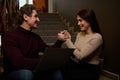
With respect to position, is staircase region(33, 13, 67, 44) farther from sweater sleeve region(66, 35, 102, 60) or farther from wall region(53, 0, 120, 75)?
sweater sleeve region(66, 35, 102, 60)

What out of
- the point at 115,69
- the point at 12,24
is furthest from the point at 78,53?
the point at 12,24

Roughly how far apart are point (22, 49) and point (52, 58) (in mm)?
288

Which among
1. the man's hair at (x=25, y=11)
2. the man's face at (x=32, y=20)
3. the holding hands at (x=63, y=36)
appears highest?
the man's hair at (x=25, y=11)

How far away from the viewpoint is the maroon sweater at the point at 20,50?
6.31 feet

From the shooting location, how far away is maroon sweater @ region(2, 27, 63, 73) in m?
1.92

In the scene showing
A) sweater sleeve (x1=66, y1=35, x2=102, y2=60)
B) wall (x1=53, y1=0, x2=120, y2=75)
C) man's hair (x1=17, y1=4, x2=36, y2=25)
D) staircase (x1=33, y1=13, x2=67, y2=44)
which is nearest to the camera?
man's hair (x1=17, y1=4, x2=36, y2=25)

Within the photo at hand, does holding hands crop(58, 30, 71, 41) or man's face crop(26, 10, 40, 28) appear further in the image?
holding hands crop(58, 30, 71, 41)

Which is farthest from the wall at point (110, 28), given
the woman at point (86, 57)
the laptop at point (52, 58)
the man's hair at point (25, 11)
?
the man's hair at point (25, 11)

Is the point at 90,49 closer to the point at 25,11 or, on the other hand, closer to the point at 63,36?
the point at 63,36

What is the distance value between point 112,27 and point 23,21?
53.4 inches

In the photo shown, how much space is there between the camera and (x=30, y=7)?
211 cm

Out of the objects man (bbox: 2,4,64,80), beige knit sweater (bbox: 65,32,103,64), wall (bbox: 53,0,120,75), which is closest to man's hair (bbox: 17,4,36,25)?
man (bbox: 2,4,64,80)

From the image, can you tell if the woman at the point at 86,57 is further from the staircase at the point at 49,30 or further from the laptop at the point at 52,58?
the staircase at the point at 49,30

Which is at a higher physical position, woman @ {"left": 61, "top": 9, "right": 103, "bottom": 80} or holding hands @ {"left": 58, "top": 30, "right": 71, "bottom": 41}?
holding hands @ {"left": 58, "top": 30, "right": 71, "bottom": 41}
